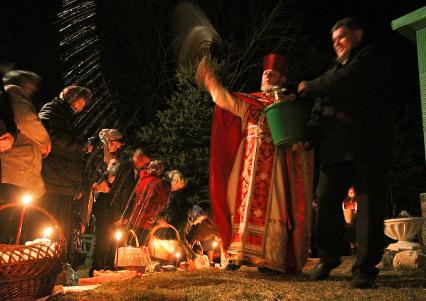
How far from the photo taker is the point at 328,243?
371 cm

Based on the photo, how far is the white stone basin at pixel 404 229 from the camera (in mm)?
6184

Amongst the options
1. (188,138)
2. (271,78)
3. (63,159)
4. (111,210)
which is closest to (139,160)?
(111,210)

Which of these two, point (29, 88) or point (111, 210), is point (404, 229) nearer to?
point (111, 210)

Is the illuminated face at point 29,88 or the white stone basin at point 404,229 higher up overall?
the illuminated face at point 29,88

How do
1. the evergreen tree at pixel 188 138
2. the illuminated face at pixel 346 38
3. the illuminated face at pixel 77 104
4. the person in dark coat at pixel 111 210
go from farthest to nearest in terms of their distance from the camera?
1. the evergreen tree at pixel 188 138
2. the person in dark coat at pixel 111 210
3. the illuminated face at pixel 77 104
4. the illuminated face at pixel 346 38

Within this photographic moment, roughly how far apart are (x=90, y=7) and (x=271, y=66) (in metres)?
10.9

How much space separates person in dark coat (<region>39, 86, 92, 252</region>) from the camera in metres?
4.64

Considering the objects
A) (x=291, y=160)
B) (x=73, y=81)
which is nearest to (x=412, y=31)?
(x=291, y=160)

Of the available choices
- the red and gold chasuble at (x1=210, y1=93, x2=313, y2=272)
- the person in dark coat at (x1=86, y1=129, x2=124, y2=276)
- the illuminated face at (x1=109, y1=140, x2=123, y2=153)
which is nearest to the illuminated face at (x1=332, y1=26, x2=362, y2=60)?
the red and gold chasuble at (x1=210, y1=93, x2=313, y2=272)

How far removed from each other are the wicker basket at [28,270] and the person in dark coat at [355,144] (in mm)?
2087

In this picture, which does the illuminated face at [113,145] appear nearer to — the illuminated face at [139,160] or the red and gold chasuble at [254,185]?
the illuminated face at [139,160]

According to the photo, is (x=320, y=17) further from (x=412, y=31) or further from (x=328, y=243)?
(x=328, y=243)

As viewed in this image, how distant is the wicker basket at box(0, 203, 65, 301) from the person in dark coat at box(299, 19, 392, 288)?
209 centimetres

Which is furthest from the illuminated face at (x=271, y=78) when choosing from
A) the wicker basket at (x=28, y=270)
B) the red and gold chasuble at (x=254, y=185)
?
the wicker basket at (x=28, y=270)
